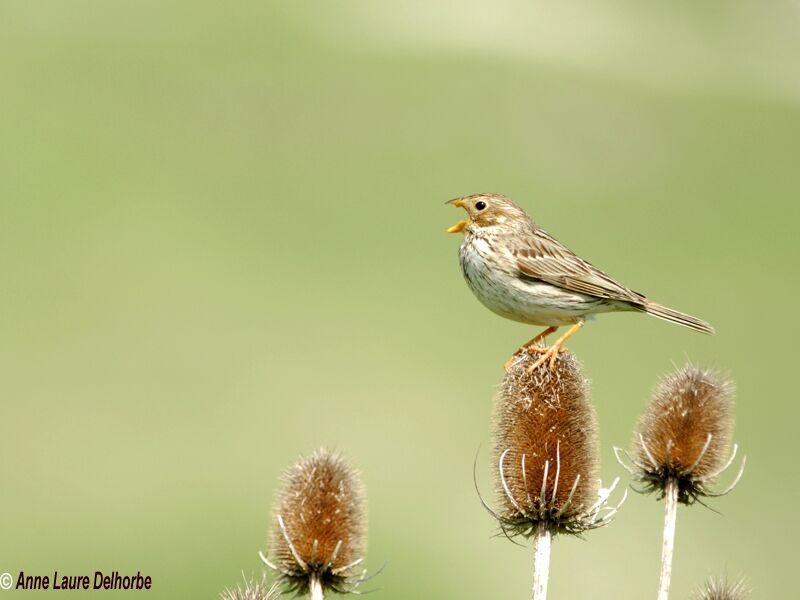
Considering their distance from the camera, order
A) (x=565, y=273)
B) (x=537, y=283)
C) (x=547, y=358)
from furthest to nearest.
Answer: (x=565, y=273), (x=537, y=283), (x=547, y=358)

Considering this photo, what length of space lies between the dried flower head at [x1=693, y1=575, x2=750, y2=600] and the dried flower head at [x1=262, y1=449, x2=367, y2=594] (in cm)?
202

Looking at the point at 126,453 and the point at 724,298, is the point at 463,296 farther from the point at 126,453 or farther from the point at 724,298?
the point at 126,453

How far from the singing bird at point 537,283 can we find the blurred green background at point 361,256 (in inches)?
722

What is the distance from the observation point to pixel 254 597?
7262mm

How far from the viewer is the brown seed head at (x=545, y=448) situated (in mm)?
8750

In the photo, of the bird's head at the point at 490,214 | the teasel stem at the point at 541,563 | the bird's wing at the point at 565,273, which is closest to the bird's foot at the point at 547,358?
the teasel stem at the point at 541,563

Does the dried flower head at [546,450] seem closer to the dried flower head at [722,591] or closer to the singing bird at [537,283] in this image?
the dried flower head at [722,591]

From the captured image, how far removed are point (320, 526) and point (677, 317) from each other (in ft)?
15.5

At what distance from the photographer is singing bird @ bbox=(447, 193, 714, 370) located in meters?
11.9

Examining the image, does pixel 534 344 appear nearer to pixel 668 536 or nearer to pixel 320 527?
pixel 668 536

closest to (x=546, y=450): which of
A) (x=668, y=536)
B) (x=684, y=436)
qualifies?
(x=668, y=536)

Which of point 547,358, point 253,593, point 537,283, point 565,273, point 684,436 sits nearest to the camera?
point 253,593

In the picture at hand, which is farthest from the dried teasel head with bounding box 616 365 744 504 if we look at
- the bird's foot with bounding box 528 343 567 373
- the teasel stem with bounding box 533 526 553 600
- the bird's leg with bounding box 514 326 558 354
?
the teasel stem with bounding box 533 526 553 600

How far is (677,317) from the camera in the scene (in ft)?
39.1
